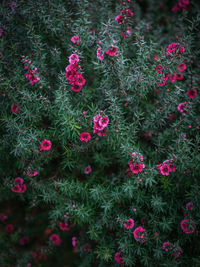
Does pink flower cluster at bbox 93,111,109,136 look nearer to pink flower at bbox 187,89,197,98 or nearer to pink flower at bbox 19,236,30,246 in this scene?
pink flower at bbox 187,89,197,98

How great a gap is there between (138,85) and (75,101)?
0.87 metres

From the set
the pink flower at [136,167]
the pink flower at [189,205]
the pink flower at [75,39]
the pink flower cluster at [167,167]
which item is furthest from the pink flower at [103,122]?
the pink flower at [189,205]

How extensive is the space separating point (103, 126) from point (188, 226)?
65.1 inches

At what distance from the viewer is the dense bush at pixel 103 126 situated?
2.67m

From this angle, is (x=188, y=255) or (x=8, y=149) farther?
(x=8, y=149)

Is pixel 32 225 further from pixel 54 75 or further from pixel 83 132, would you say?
pixel 54 75

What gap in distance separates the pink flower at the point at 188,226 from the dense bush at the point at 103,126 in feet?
0.04

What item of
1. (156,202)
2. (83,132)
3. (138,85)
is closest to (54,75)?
(83,132)

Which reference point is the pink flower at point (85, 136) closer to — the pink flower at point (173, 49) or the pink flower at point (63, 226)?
the pink flower at point (173, 49)

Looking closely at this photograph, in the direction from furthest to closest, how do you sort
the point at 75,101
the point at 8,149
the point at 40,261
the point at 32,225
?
the point at 32,225
the point at 40,261
the point at 8,149
the point at 75,101

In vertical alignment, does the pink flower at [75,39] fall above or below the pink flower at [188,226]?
above

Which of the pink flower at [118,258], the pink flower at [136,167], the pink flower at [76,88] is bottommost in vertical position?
the pink flower at [118,258]

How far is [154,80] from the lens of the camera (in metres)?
2.72

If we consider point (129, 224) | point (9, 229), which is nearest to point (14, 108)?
point (129, 224)
